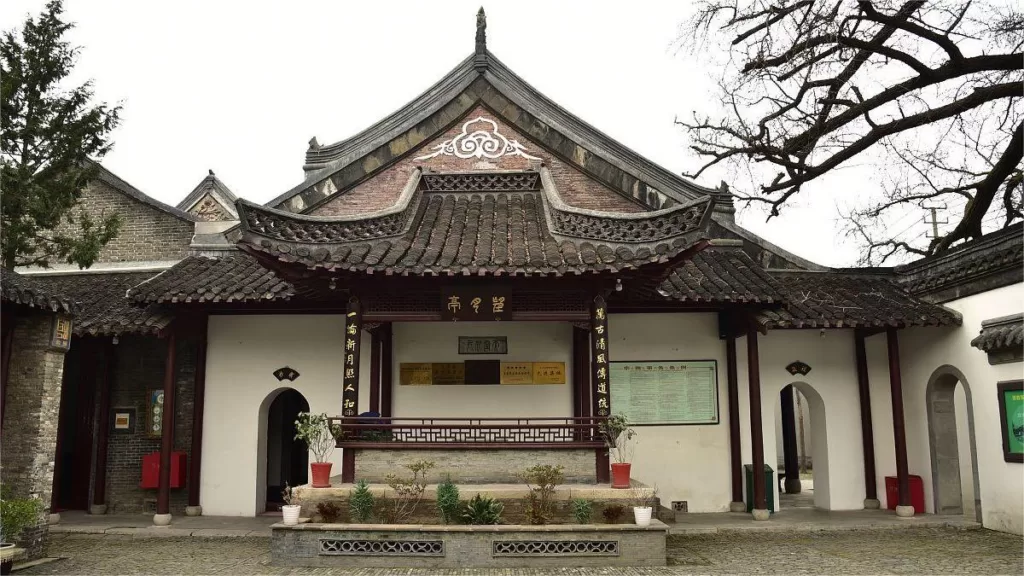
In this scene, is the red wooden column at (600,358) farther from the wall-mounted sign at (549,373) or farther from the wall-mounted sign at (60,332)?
the wall-mounted sign at (60,332)

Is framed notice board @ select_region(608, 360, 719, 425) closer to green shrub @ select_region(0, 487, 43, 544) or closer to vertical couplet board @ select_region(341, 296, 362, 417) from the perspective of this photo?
vertical couplet board @ select_region(341, 296, 362, 417)

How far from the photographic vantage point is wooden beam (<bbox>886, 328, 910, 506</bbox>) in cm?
1149

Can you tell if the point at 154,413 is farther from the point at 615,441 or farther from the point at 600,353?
the point at 615,441

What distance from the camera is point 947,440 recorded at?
38.1ft

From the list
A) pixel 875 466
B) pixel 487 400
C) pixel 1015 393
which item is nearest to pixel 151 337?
pixel 487 400

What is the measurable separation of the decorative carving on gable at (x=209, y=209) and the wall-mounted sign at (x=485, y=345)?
34.2 feet

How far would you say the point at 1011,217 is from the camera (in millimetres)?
15719

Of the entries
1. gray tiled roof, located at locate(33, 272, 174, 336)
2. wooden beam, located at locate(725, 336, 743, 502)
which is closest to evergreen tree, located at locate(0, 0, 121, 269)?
gray tiled roof, located at locate(33, 272, 174, 336)

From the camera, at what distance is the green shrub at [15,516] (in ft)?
25.4

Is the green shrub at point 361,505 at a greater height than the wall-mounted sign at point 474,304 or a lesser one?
lesser

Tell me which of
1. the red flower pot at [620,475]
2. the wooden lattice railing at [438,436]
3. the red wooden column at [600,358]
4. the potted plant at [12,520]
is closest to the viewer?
the potted plant at [12,520]

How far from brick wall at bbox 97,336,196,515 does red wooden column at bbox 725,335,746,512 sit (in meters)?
8.35

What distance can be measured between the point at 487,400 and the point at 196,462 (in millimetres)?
4591

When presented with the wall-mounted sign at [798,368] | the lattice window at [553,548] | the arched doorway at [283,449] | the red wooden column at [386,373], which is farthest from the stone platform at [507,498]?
the wall-mounted sign at [798,368]
